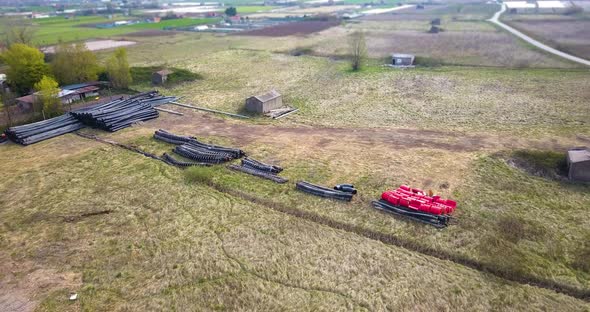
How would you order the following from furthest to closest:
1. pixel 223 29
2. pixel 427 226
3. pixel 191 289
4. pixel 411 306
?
1. pixel 223 29
2. pixel 427 226
3. pixel 191 289
4. pixel 411 306

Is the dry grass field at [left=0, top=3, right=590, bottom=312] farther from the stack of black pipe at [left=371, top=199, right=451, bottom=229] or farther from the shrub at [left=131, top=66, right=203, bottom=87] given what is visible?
the shrub at [left=131, top=66, right=203, bottom=87]

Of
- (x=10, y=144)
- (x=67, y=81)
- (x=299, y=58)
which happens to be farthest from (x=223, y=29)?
(x=10, y=144)

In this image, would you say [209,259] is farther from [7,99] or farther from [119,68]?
[7,99]

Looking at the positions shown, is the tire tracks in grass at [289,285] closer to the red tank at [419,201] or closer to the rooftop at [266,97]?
the red tank at [419,201]

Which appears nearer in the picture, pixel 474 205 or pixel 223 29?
pixel 474 205

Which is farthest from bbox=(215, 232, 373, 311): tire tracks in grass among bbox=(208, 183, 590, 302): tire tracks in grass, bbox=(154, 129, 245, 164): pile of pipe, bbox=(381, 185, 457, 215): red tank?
bbox=(154, 129, 245, 164): pile of pipe

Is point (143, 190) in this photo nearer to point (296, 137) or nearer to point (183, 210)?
point (183, 210)

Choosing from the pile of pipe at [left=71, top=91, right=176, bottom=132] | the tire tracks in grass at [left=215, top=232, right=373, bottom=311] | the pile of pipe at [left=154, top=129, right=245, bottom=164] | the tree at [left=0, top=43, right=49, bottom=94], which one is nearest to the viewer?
the tire tracks in grass at [left=215, top=232, right=373, bottom=311]

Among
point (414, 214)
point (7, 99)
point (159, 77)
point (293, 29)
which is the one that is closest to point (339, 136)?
point (414, 214)
